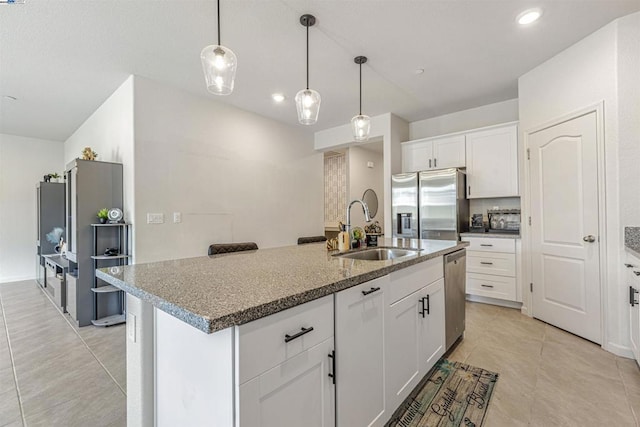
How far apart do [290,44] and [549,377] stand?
339 centimetres

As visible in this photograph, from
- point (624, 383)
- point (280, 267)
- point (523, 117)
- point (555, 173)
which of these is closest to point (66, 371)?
point (280, 267)

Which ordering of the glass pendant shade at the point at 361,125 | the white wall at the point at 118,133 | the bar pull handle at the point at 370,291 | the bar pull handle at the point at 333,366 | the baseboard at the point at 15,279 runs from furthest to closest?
the baseboard at the point at 15,279
the white wall at the point at 118,133
the glass pendant shade at the point at 361,125
the bar pull handle at the point at 370,291
the bar pull handle at the point at 333,366

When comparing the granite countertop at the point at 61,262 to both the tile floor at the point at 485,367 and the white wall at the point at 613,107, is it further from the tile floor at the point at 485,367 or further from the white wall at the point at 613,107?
the white wall at the point at 613,107

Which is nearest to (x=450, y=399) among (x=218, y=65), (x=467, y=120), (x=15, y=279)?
(x=218, y=65)

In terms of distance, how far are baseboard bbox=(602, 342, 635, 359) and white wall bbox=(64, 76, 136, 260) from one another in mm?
4563

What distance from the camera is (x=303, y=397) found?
1.04m

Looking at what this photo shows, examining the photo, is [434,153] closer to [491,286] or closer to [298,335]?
[491,286]

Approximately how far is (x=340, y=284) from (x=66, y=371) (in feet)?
8.09

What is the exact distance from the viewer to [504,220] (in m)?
4.03

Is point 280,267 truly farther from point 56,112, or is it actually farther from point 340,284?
point 56,112

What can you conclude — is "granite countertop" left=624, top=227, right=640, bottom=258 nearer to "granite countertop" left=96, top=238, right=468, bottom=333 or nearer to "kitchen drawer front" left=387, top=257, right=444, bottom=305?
"kitchen drawer front" left=387, top=257, right=444, bottom=305

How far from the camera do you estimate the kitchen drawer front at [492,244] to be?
350 cm

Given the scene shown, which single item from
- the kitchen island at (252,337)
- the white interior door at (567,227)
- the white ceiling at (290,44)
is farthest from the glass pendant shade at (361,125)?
the white interior door at (567,227)

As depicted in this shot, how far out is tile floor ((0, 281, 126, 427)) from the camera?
68.5 inches
